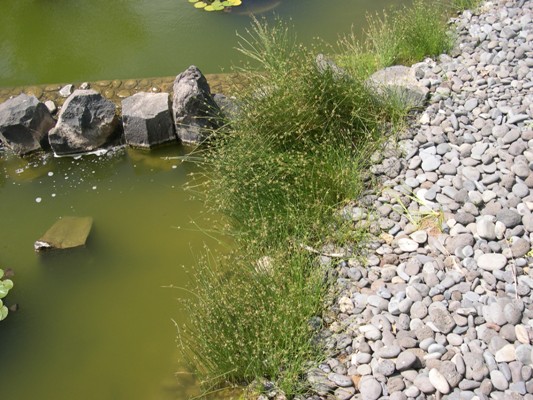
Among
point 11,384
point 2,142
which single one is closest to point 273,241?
point 11,384

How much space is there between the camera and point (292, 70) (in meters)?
3.69

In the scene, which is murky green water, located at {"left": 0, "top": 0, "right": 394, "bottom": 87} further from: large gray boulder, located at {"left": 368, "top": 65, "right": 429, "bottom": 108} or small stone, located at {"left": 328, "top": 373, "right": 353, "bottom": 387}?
small stone, located at {"left": 328, "top": 373, "right": 353, "bottom": 387}

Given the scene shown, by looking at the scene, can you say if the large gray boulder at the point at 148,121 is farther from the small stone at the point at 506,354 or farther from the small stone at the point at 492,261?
the small stone at the point at 506,354

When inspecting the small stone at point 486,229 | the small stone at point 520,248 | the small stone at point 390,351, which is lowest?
the small stone at point 390,351

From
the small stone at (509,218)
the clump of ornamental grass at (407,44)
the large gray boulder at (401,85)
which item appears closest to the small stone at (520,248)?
the small stone at (509,218)

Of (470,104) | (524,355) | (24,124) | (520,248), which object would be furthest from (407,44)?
(24,124)

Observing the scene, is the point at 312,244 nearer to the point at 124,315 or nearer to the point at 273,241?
the point at 273,241

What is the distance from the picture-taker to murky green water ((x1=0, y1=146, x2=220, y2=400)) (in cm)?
307

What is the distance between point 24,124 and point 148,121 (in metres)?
1.00

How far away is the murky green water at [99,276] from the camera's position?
307 centimetres

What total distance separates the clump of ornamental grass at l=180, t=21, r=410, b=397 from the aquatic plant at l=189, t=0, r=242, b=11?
7.70 feet

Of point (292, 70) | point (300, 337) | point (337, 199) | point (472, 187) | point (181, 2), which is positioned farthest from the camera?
point (181, 2)

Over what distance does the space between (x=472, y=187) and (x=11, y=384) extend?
2736mm

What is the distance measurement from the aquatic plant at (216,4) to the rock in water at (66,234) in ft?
10.4
